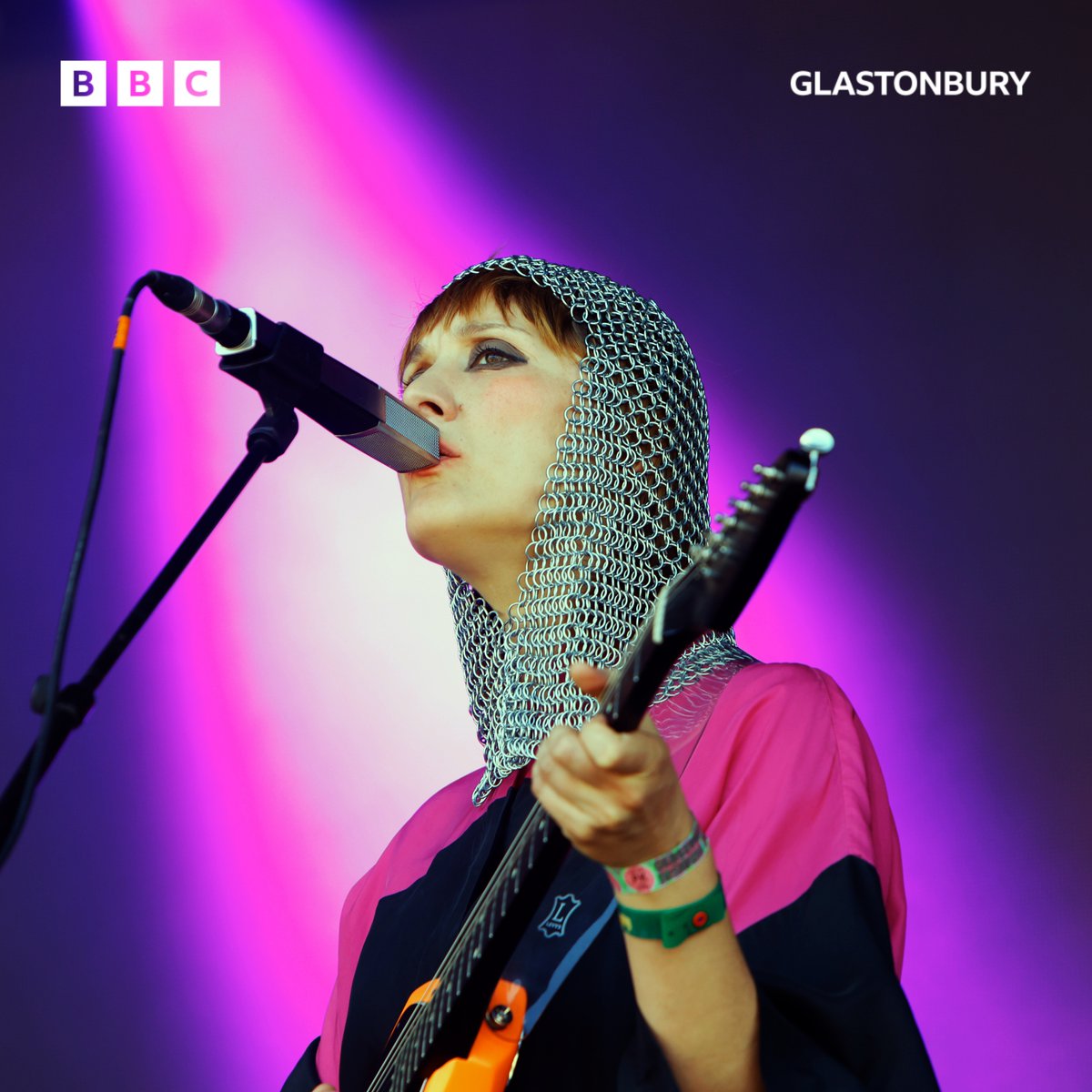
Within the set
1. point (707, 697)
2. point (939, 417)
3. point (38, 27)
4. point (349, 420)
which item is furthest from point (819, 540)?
point (38, 27)

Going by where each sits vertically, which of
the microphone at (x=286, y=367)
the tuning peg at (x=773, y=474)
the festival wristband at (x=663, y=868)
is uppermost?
Answer: the microphone at (x=286, y=367)

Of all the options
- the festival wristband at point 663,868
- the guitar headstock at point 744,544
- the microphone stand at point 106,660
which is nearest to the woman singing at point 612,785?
the festival wristband at point 663,868

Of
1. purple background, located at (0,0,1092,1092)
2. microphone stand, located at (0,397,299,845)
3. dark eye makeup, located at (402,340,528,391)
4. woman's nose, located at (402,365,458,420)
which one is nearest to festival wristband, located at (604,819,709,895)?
microphone stand, located at (0,397,299,845)

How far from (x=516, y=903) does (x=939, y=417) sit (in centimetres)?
225

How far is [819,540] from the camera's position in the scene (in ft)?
11.3

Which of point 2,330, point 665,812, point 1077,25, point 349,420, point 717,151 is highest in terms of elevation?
point 1077,25

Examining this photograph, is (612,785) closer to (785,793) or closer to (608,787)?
(608,787)

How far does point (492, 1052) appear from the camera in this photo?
5.50ft

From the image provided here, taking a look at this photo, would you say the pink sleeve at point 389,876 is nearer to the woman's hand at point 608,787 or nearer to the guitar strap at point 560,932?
the guitar strap at point 560,932

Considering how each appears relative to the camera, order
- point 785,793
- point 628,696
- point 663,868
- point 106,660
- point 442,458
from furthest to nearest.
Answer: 1. point 442,458
2. point 785,793
3. point 106,660
4. point 663,868
5. point 628,696

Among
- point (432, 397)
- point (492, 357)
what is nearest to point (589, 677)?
point (432, 397)

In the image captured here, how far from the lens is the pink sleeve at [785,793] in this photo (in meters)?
1.77

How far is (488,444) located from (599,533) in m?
A: 0.24

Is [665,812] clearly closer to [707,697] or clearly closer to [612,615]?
[707,697]
